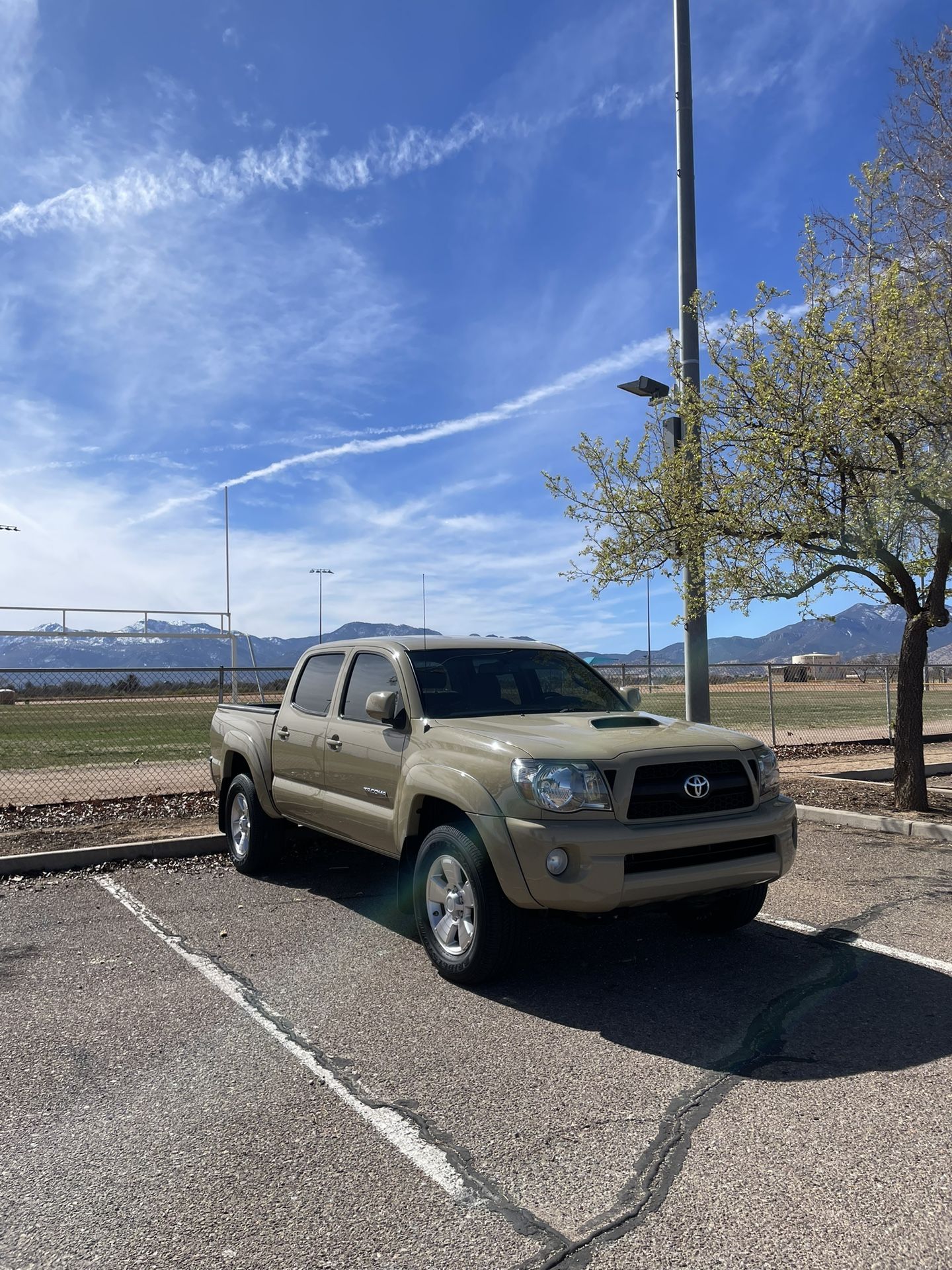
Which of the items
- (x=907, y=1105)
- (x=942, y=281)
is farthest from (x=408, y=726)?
(x=942, y=281)

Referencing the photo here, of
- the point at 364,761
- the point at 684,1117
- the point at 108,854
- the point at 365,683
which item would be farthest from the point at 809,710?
the point at 684,1117

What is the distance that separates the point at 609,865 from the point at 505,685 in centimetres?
199

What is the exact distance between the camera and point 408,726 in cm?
569

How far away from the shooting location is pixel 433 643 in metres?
6.40

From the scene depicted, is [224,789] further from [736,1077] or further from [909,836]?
[909,836]

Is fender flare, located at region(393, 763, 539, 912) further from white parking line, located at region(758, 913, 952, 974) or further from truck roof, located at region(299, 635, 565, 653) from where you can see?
white parking line, located at region(758, 913, 952, 974)

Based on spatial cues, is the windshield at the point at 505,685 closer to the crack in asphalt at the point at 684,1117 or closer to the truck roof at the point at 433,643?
the truck roof at the point at 433,643

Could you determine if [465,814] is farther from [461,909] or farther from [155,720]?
[155,720]

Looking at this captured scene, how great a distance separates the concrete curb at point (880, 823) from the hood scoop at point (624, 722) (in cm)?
455

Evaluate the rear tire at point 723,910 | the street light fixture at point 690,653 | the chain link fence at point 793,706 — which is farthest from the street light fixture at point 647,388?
the rear tire at point 723,910

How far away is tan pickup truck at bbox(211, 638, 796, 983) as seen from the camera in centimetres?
458

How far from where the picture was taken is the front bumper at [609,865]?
4465mm

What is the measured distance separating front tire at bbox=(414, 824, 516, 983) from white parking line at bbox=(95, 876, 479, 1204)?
973 millimetres

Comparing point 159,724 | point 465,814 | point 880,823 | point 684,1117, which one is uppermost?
point 465,814
